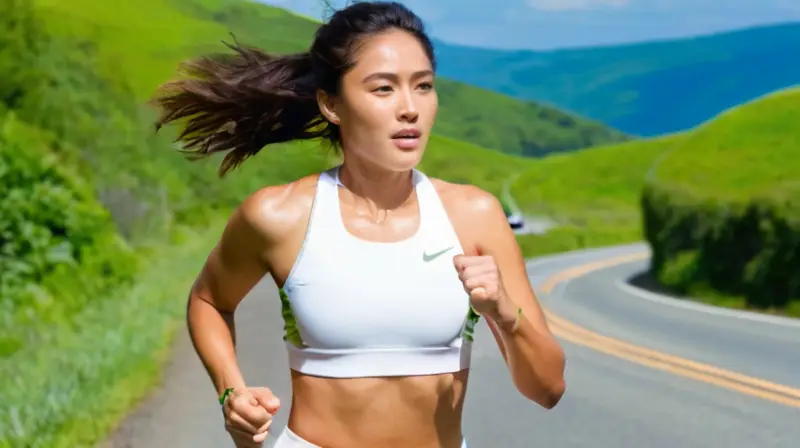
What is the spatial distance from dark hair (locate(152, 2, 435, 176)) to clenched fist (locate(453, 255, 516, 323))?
584 mm

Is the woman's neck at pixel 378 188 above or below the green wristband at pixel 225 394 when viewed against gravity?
above

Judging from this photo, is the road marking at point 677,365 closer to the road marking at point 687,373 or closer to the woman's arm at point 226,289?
the road marking at point 687,373

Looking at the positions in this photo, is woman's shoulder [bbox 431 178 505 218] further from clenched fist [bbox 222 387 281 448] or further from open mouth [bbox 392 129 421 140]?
clenched fist [bbox 222 387 281 448]

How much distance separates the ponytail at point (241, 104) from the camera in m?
3.34

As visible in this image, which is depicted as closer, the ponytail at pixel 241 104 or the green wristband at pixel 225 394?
the green wristband at pixel 225 394

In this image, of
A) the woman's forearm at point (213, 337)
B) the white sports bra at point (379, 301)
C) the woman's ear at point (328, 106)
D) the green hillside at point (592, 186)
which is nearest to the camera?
the white sports bra at point (379, 301)

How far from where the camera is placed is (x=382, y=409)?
293 centimetres

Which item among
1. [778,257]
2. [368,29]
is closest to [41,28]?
[778,257]

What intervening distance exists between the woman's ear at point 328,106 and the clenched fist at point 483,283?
52 cm

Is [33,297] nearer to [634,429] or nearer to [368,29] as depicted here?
[634,429]

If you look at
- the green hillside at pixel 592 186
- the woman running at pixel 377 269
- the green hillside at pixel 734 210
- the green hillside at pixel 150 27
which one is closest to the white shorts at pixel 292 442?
the woman running at pixel 377 269

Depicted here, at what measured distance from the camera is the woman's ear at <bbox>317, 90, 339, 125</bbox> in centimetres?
302

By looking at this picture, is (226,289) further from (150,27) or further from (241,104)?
(150,27)

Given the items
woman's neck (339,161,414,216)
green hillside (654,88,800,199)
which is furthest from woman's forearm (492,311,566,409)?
green hillside (654,88,800,199)
